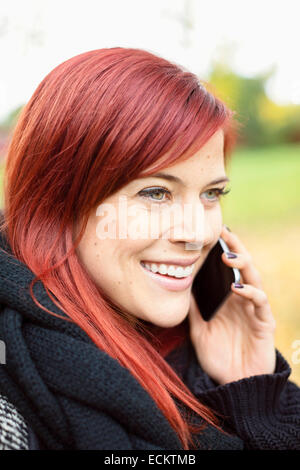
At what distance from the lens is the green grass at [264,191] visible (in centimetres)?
930

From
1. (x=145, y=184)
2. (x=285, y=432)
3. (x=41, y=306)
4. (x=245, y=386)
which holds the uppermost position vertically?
(x=145, y=184)

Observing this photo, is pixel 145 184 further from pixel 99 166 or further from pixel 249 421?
pixel 249 421

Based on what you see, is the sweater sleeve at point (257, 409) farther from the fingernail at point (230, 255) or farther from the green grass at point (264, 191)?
the green grass at point (264, 191)

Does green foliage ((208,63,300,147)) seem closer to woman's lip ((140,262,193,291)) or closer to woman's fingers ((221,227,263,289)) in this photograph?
woman's fingers ((221,227,263,289))

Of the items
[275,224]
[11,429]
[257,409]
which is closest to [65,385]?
[11,429]

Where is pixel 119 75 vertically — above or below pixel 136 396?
above

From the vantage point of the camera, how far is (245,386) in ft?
5.16

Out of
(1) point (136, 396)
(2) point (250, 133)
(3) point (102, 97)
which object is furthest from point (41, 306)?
(2) point (250, 133)

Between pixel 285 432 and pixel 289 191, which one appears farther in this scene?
pixel 289 191

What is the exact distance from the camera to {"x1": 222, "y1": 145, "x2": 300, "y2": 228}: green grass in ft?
30.5

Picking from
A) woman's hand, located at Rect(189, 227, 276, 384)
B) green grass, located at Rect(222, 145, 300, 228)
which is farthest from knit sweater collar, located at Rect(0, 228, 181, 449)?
green grass, located at Rect(222, 145, 300, 228)

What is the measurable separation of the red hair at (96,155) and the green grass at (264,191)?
5.71 metres

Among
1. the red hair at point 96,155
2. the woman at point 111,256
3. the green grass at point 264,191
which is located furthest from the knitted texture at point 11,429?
the green grass at point 264,191

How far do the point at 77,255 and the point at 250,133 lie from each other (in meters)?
17.7
